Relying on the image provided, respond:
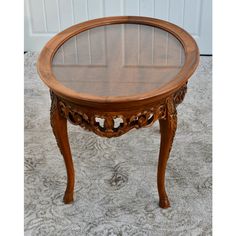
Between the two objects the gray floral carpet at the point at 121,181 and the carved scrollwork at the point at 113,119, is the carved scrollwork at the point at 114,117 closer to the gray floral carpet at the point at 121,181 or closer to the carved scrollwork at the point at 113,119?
the carved scrollwork at the point at 113,119

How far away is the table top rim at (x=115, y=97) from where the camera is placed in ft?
5.85

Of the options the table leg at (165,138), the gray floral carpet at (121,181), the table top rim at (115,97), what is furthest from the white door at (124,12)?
the table leg at (165,138)

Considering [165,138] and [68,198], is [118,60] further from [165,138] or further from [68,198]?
[68,198]

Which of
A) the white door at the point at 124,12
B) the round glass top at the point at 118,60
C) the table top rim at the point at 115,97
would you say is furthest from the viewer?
the white door at the point at 124,12

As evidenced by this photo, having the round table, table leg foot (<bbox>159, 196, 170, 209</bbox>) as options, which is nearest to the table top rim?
the round table

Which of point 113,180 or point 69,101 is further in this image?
point 113,180

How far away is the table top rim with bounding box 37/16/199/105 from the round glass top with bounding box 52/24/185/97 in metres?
0.02

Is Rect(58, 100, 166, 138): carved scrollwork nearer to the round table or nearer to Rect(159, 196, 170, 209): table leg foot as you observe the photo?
the round table

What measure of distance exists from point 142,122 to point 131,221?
0.63 m

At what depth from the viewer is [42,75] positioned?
1.96 m

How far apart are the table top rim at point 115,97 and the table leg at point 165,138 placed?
119 millimetres

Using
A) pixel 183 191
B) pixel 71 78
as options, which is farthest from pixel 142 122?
pixel 183 191

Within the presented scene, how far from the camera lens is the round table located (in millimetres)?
1841

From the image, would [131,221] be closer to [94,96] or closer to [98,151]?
[98,151]
